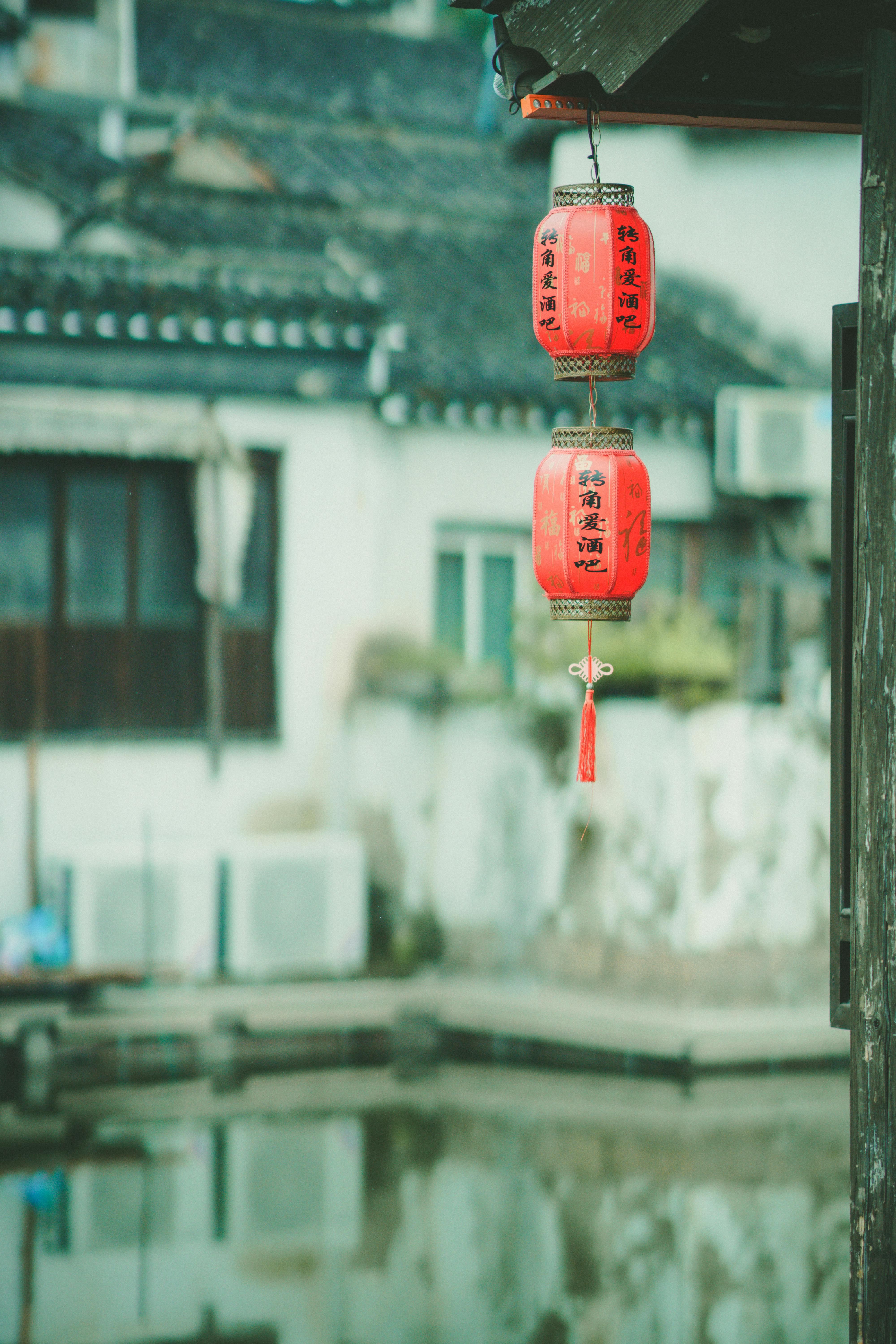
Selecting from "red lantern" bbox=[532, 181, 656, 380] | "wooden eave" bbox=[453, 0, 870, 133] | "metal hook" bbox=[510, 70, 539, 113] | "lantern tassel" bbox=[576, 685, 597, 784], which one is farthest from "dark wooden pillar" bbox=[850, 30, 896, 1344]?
"red lantern" bbox=[532, 181, 656, 380]

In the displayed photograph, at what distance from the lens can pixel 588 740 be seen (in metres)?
5.63

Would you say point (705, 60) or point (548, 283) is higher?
point (705, 60)

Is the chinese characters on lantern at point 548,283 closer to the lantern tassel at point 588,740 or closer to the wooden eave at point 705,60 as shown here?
the wooden eave at point 705,60

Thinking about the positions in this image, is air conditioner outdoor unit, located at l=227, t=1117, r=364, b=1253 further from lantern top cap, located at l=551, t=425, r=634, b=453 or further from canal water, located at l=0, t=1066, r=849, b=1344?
lantern top cap, located at l=551, t=425, r=634, b=453

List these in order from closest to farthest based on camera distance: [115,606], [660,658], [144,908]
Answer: [660,658]
[144,908]
[115,606]

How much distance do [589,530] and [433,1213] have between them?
4.29m

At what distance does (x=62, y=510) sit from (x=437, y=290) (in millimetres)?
4656

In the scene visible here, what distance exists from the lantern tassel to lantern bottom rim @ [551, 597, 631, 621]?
14.0 inches

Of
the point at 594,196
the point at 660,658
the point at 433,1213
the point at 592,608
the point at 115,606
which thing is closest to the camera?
the point at 594,196

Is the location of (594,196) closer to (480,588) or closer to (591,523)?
(591,523)

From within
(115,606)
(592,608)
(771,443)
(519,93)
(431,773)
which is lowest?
(431,773)

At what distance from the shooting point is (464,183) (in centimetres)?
1873

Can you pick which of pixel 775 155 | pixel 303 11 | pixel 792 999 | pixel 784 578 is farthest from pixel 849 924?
pixel 303 11

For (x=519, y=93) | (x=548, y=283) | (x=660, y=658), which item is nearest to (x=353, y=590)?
(x=660, y=658)
